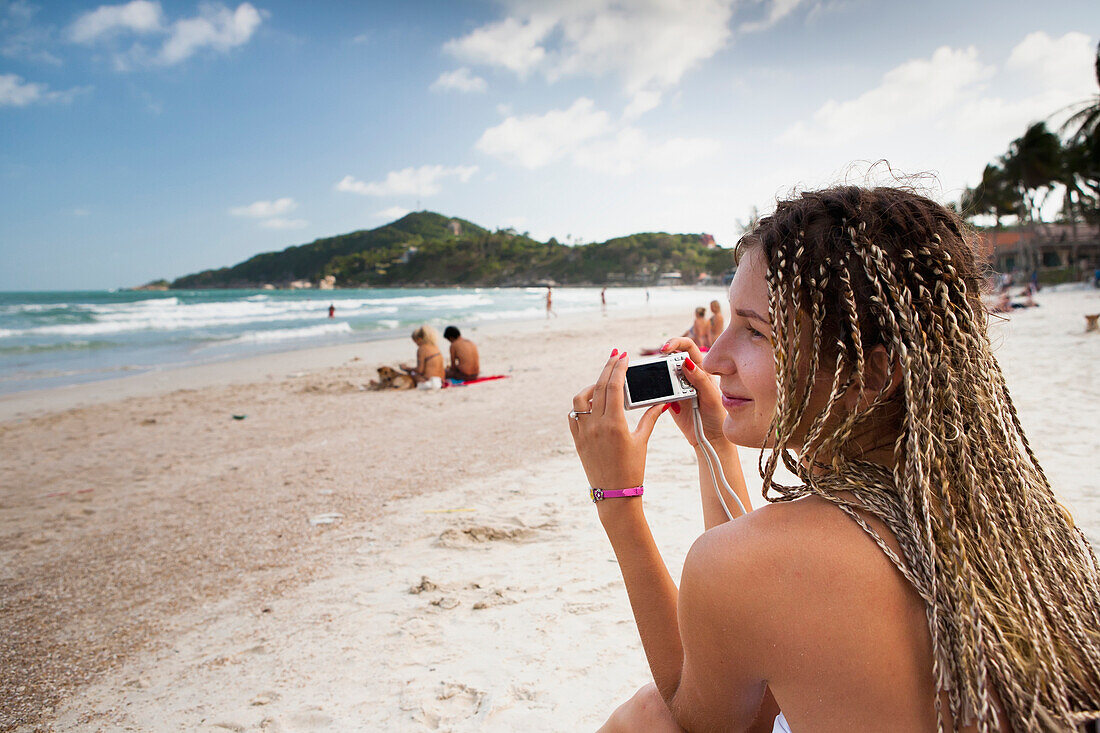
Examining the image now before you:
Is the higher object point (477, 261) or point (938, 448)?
point (477, 261)

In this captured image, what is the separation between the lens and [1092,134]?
93.0 feet

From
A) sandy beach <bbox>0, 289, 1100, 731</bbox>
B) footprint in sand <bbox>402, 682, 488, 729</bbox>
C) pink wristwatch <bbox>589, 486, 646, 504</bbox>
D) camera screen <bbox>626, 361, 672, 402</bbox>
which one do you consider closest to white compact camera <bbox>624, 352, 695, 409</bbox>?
camera screen <bbox>626, 361, 672, 402</bbox>

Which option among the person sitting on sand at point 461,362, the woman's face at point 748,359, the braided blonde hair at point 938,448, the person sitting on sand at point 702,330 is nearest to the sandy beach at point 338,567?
the braided blonde hair at point 938,448

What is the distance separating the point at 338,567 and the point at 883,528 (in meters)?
3.45

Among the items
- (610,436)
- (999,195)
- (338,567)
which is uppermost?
(999,195)

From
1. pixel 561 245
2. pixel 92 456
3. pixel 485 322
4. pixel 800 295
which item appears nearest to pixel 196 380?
pixel 92 456

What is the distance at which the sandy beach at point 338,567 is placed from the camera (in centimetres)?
245

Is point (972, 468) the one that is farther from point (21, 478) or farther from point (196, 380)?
point (196, 380)

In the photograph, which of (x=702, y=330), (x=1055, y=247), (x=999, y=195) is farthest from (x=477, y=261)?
(x=702, y=330)

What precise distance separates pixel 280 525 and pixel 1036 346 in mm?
11757

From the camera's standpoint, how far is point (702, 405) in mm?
1688

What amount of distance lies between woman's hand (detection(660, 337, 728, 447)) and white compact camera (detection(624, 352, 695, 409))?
0.09ft

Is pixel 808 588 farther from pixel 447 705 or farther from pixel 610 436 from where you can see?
pixel 447 705

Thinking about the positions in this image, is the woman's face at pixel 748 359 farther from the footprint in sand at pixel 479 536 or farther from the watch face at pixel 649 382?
the footprint in sand at pixel 479 536
